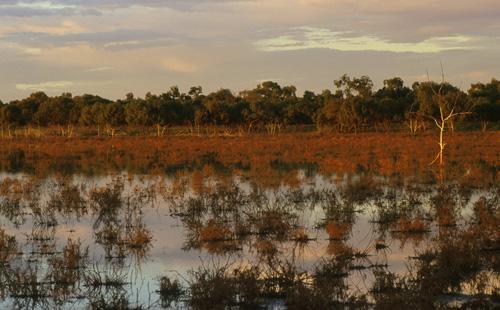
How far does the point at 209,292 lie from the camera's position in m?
10.2

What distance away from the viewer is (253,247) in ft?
49.0

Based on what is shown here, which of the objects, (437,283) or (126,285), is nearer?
(437,283)

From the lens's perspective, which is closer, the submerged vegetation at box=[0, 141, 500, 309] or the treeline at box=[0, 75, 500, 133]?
the submerged vegetation at box=[0, 141, 500, 309]

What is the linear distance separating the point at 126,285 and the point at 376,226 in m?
7.17

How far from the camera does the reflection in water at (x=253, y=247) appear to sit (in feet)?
34.8

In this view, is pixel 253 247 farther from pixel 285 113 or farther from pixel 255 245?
pixel 285 113

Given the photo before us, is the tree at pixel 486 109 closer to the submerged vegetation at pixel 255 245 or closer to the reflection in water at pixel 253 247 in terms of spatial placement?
the submerged vegetation at pixel 255 245

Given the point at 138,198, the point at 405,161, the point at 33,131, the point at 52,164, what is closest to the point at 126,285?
the point at 138,198

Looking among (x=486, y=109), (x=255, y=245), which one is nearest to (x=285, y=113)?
(x=486, y=109)

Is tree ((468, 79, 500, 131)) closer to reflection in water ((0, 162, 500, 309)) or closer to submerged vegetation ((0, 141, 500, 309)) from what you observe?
submerged vegetation ((0, 141, 500, 309))

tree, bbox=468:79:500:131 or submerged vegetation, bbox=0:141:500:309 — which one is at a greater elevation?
tree, bbox=468:79:500:131

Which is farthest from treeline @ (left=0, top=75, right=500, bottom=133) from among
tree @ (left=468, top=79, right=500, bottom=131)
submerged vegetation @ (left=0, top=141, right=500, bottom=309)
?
submerged vegetation @ (left=0, top=141, right=500, bottom=309)

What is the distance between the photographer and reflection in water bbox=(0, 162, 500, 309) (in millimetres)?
10609

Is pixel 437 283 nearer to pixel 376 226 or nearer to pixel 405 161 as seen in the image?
pixel 376 226
